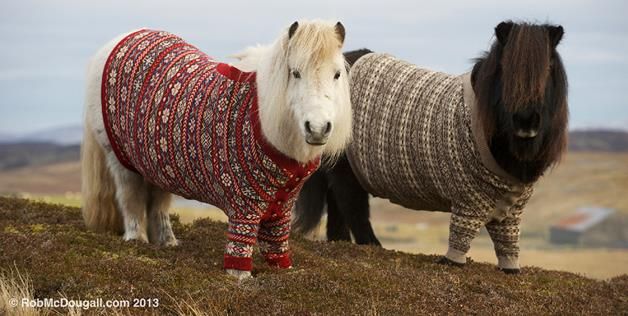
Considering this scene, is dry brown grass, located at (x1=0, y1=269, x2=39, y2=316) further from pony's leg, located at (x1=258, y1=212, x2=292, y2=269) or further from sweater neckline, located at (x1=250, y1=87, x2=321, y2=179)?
sweater neckline, located at (x1=250, y1=87, x2=321, y2=179)

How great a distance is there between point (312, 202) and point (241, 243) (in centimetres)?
321

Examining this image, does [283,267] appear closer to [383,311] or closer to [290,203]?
[290,203]

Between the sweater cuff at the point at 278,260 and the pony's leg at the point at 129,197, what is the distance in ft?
5.23

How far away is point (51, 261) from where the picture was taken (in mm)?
7199

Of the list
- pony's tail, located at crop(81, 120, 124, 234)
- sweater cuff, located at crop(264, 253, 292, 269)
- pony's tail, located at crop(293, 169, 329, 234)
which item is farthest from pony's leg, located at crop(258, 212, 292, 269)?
pony's tail, located at crop(293, 169, 329, 234)

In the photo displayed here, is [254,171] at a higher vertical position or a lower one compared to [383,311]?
higher

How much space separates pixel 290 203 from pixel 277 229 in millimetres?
308

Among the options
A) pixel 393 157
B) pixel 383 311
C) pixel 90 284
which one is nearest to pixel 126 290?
pixel 90 284

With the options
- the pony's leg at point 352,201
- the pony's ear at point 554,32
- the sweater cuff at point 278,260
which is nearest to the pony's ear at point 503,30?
the pony's ear at point 554,32

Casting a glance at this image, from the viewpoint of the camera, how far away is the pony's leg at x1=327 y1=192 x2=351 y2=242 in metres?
10.2

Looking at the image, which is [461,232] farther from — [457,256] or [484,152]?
[484,152]

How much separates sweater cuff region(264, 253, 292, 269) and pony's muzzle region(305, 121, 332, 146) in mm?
1711

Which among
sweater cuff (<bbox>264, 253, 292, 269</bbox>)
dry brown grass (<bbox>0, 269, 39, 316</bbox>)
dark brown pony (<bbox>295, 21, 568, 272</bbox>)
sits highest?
dark brown pony (<bbox>295, 21, 568, 272</bbox>)

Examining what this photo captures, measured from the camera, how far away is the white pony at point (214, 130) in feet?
20.8
